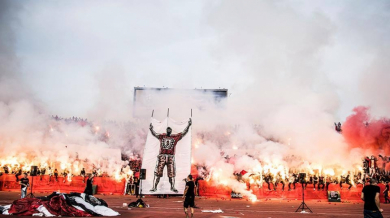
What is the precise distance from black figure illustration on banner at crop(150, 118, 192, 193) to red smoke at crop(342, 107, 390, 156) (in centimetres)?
1396

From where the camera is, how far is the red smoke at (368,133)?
26.2m

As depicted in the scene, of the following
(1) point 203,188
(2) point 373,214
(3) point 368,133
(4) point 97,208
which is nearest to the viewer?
(2) point 373,214

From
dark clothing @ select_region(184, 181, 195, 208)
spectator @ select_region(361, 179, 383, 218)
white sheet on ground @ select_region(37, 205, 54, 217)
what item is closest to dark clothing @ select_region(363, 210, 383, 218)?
spectator @ select_region(361, 179, 383, 218)

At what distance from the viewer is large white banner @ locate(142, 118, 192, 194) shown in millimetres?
23484

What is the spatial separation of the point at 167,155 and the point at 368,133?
16.6 meters

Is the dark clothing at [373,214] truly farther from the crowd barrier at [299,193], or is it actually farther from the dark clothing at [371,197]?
the crowd barrier at [299,193]

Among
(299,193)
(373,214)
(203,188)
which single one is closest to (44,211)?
(373,214)

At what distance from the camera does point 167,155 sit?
2381 centimetres

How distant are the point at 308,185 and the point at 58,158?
21033mm

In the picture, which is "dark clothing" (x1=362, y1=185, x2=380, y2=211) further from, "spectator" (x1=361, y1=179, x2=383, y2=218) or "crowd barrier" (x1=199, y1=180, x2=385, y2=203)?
"crowd barrier" (x1=199, y1=180, x2=385, y2=203)

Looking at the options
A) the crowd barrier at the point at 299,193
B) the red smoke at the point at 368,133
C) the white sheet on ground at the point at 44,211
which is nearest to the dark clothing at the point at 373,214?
the white sheet on ground at the point at 44,211

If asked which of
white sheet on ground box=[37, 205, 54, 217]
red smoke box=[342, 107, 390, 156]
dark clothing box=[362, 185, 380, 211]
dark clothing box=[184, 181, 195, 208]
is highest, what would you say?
red smoke box=[342, 107, 390, 156]

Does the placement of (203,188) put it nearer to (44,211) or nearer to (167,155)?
A: (167,155)

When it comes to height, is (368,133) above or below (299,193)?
above
